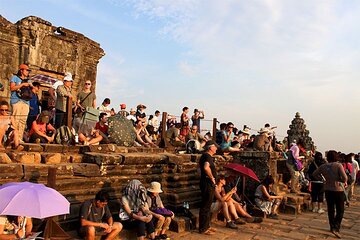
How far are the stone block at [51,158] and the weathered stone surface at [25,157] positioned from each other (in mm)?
79

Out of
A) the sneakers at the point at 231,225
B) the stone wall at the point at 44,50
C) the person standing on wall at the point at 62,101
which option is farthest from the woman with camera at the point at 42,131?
the stone wall at the point at 44,50

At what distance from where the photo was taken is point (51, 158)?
19.6 ft

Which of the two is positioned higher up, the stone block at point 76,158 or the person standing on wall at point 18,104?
the person standing on wall at point 18,104

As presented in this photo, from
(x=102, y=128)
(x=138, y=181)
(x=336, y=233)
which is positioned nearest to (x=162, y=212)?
(x=138, y=181)

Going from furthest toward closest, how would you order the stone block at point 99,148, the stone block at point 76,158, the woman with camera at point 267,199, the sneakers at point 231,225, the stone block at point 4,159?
the woman with camera at point 267,199 → the sneakers at point 231,225 → the stone block at point 99,148 → the stone block at point 76,158 → the stone block at point 4,159

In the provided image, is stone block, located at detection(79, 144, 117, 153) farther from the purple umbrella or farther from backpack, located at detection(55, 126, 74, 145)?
the purple umbrella

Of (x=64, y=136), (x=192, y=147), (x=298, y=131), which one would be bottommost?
(x=192, y=147)

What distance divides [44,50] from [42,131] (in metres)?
8.95

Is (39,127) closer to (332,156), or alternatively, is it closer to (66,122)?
(66,122)

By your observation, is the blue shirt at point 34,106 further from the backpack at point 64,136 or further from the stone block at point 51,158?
the stone block at point 51,158

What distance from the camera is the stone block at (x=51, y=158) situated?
5.88 m

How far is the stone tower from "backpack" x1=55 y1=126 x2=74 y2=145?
2227cm

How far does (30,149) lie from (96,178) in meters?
1.24

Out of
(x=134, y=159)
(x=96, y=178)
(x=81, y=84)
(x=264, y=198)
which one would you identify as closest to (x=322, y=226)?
(x=264, y=198)
